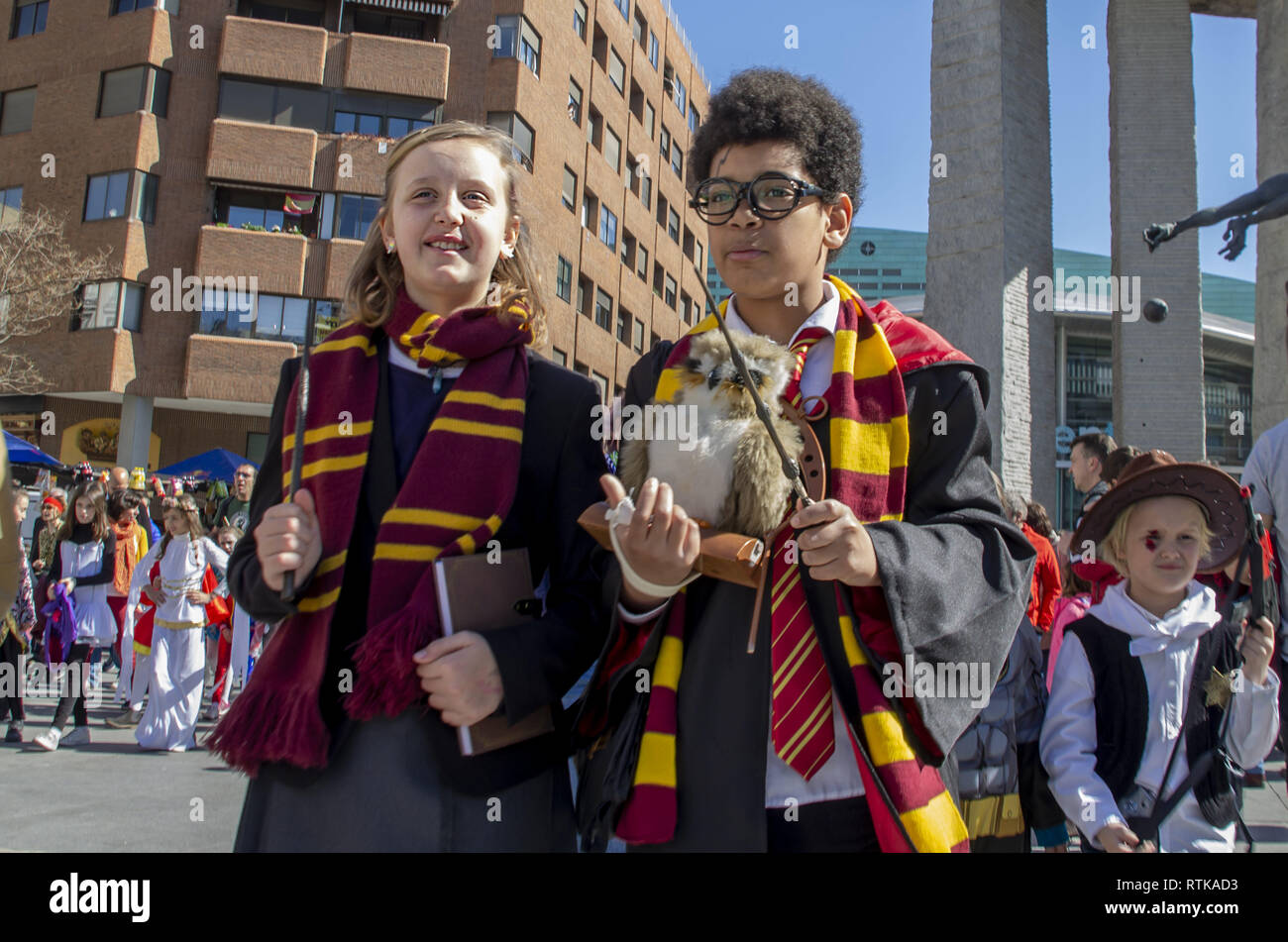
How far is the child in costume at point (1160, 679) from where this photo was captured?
8.17 ft

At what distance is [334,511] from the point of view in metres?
1.73

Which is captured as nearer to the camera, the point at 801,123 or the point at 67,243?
the point at 801,123

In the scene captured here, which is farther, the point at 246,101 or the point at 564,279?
the point at 564,279

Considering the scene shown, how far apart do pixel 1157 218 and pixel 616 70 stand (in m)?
27.5

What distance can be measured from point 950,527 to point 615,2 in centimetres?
3830

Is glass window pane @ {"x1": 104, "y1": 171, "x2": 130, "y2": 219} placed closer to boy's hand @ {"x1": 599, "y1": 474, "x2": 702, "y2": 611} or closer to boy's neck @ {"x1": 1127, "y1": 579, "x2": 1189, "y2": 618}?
boy's neck @ {"x1": 1127, "y1": 579, "x2": 1189, "y2": 618}

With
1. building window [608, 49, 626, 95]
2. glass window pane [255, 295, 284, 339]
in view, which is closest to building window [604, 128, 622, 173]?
building window [608, 49, 626, 95]

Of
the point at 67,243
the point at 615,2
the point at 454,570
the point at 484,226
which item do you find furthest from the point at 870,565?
the point at 615,2

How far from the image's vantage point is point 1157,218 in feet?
40.4

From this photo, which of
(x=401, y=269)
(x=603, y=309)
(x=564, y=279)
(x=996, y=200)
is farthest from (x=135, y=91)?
(x=401, y=269)

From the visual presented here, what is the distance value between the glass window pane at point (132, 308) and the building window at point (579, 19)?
53.4ft

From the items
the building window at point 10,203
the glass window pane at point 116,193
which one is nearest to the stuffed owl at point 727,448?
the glass window pane at point 116,193

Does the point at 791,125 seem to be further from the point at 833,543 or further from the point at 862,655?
the point at 862,655
